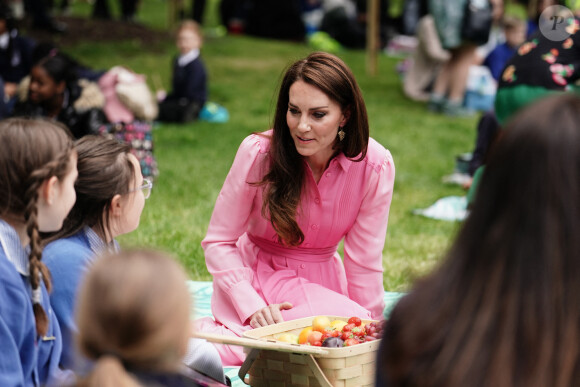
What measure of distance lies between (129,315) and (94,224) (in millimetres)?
1490

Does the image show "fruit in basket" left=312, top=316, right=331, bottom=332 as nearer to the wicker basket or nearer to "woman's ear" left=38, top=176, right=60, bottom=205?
the wicker basket

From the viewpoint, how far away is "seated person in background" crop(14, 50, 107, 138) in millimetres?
6605

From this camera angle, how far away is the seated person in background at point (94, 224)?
283 centimetres

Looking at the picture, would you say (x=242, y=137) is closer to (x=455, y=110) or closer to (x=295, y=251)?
(x=455, y=110)

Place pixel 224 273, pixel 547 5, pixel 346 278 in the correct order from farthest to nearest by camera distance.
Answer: pixel 547 5 < pixel 346 278 < pixel 224 273

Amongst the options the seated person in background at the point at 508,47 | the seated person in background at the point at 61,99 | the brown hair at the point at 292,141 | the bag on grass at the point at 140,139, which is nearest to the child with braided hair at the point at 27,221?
the brown hair at the point at 292,141

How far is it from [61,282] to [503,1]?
39.0 ft

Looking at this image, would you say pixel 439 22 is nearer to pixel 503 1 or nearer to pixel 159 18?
pixel 503 1

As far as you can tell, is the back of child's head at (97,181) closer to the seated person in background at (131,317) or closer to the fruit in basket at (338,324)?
the fruit in basket at (338,324)

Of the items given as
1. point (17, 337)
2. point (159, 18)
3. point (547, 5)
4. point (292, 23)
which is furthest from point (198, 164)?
point (159, 18)

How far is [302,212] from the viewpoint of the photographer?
3686mm

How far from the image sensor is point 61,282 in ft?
9.27

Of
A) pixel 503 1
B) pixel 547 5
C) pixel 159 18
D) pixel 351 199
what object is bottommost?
pixel 159 18

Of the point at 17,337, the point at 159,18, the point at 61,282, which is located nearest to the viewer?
the point at 17,337
